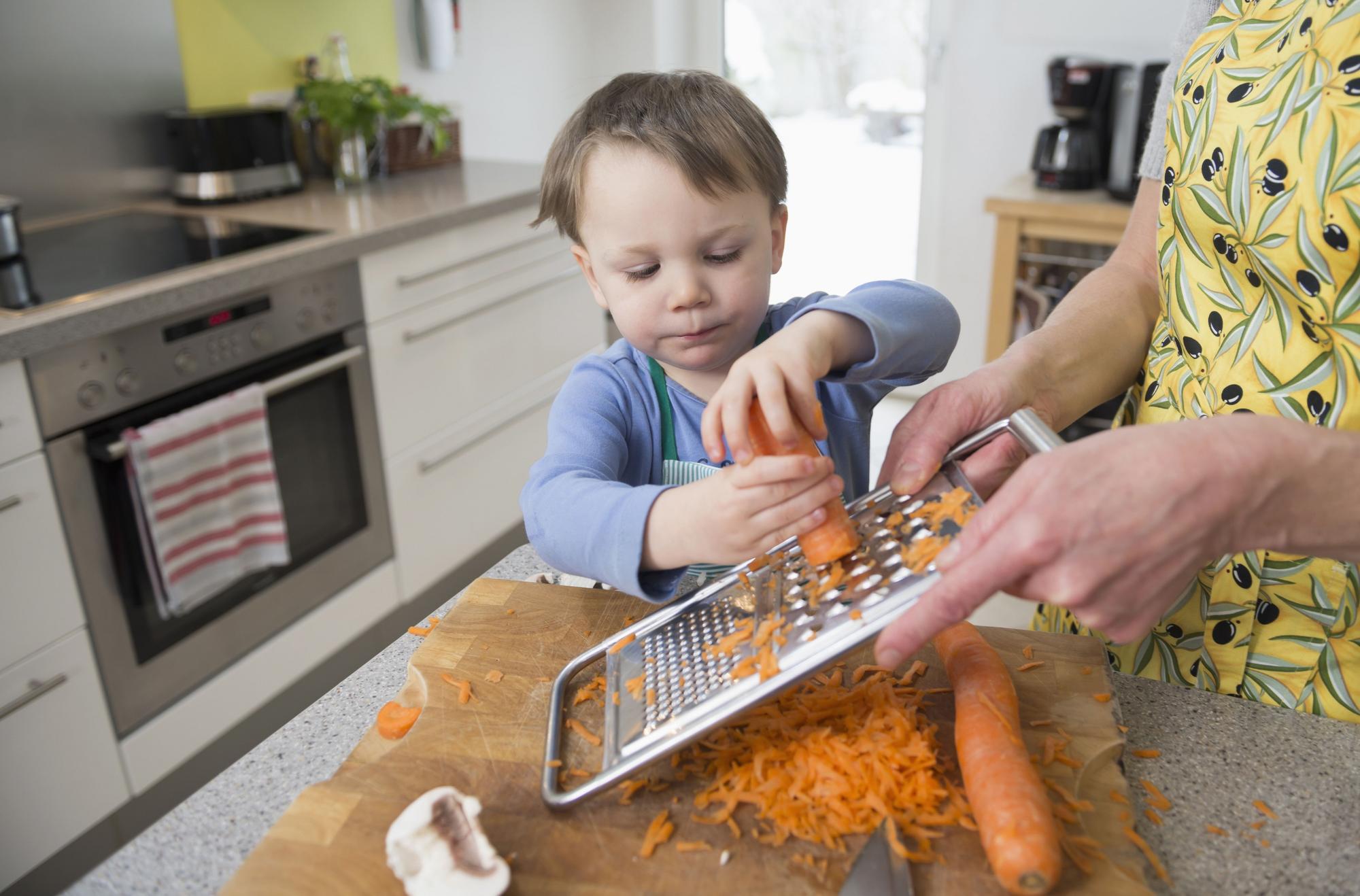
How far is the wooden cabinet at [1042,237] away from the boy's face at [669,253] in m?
2.01

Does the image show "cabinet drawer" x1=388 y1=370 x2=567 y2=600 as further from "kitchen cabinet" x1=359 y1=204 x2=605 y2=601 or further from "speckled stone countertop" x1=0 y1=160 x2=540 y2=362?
"speckled stone countertop" x1=0 y1=160 x2=540 y2=362

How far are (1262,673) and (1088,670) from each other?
19cm

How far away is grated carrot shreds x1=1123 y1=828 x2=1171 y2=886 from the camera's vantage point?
0.68m

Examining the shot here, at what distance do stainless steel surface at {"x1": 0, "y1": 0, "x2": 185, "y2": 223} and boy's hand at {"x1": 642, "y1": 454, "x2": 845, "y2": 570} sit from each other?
2090mm

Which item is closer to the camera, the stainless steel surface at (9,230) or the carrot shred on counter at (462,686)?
the carrot shred on counter at (462,686)

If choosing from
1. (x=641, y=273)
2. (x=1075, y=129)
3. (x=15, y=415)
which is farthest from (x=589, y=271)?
(x=1075, y=129)

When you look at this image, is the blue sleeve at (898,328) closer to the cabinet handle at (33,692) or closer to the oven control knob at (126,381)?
the oven control knob at (126,381)

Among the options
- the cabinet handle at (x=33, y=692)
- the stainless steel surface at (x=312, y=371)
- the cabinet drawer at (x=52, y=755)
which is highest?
the stainless steel surface at (x=312, y=371)

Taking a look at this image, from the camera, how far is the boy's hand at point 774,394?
785mm

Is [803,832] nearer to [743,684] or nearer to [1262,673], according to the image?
[743,684]

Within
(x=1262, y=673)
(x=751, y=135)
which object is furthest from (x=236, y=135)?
(x=1262, y=673)

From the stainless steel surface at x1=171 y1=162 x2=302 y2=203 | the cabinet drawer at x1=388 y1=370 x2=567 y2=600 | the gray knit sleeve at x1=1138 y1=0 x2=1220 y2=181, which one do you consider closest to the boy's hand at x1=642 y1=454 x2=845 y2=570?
the gray knit sleeve at x1=1138 y1=0 x2=1220 y2=181

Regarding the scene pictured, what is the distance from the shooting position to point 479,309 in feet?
8.54

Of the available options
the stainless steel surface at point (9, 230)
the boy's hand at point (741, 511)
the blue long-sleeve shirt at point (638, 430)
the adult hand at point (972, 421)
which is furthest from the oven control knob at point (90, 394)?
the adult hand at point (972, 421)
